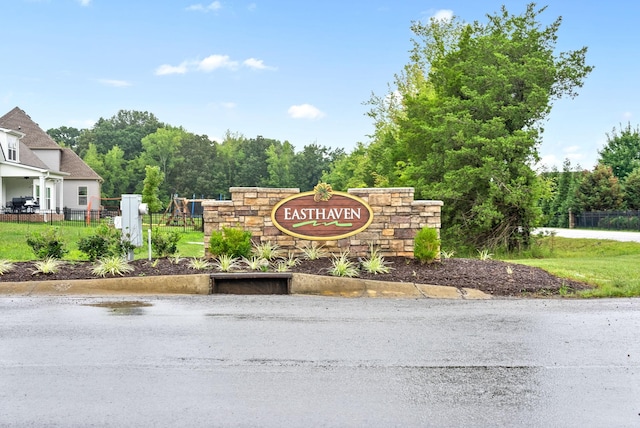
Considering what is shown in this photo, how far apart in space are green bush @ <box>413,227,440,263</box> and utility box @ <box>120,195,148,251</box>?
6.09 metres

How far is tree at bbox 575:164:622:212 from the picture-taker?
5569 cm

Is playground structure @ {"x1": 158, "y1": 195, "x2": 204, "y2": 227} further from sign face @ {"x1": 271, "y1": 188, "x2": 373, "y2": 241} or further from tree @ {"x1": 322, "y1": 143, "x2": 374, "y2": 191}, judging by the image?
sign face @ {"x1": 271, "y1": 188, "x2": 373, "y2": 241}

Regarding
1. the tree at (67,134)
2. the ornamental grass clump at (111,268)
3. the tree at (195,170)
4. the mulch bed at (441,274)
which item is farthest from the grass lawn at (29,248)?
the tree at (67,134)

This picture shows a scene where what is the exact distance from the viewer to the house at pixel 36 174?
3847cm

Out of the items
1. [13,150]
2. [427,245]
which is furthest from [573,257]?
[13,150]

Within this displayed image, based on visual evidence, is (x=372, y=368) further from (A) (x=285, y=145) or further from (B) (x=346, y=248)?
(A) (x=285, y=145)

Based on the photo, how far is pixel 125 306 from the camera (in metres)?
9.79

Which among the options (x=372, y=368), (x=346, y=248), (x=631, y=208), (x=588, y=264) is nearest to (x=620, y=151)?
(x=631, y=208)

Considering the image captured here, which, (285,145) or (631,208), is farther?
(285,145)

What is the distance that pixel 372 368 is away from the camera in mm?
6008

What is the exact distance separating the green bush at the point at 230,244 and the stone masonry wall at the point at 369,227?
65 centimetres

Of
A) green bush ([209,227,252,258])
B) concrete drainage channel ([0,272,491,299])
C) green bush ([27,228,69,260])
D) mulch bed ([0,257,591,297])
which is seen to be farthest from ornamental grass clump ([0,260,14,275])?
green bush ([209,227,252,258])

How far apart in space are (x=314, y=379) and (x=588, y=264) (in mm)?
12391

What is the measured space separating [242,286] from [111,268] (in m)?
2.57
